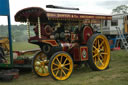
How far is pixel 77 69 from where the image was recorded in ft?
22.1

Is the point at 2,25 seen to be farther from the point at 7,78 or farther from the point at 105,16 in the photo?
the point at 105,16

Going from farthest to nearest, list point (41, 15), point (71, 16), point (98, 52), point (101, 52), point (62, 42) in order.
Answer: point (101, 52)
point (98, 52)
point (62, 42)
point (71, 16)
point (41, 15)

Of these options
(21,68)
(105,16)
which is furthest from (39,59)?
(105,16)

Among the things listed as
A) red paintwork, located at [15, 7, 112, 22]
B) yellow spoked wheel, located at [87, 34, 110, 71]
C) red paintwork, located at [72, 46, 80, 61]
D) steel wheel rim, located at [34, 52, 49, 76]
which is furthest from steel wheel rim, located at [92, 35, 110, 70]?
steel wheel rim, located at [34, 52, 49, 76]

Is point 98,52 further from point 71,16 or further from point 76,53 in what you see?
point 71,16

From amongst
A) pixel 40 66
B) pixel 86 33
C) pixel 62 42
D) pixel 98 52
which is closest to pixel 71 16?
pixel 62 42

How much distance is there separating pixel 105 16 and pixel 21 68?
330 cm

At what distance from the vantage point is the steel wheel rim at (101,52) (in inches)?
250

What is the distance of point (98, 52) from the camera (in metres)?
6.34

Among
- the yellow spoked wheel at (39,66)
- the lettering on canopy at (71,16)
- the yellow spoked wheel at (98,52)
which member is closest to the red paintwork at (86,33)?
the yellow spoked wheel at (98,52)

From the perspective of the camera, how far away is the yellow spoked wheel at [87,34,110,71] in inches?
238

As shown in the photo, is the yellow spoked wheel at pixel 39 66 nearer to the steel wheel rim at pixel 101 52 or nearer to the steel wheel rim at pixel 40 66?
the steel wheel rim at pixel 40 66

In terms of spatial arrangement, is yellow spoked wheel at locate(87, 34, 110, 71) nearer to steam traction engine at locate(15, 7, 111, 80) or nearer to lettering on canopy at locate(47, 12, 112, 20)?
steam traction engine at locate(15, 7, 111, 80)

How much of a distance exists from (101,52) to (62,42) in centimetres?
151
